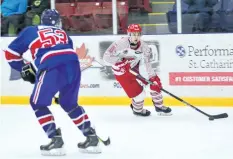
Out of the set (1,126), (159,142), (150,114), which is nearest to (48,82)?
(159,142)

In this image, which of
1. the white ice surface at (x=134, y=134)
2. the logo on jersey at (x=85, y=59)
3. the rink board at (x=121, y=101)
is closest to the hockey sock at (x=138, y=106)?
the white ice surface at (x=134, y=134)

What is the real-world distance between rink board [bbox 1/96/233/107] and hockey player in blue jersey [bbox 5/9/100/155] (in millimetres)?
2282

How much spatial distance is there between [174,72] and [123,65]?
89cm

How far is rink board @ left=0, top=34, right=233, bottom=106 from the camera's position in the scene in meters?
6.45

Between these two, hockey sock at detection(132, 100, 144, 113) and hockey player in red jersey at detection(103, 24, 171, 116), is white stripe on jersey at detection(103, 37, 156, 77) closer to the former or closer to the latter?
hockey player in red jersey at detection(103, 24, 171, 116)

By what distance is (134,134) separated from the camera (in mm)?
5180

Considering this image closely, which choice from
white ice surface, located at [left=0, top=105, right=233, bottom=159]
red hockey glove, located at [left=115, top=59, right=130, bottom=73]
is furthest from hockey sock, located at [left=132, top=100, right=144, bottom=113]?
red hockey glove, located at [left=115, top=59, right=130, bottom=73]

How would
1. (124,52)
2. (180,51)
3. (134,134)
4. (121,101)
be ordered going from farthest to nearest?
(121,101) → (180,51) → (124,52) → (134,134)

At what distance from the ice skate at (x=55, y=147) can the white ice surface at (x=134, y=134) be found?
7cm

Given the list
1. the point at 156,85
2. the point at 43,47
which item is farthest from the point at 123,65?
the point at 43,47

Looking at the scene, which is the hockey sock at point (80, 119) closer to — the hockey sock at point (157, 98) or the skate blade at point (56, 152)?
the skate blade at point (56, 152)

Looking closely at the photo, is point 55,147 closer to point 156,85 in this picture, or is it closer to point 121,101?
point 156,85

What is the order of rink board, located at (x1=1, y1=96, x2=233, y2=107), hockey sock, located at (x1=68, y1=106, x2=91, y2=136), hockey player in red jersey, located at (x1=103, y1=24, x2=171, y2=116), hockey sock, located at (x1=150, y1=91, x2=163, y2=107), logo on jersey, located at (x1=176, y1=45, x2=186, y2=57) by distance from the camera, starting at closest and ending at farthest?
hockey sock, located at (x1=68, y1=106, x2=91, y2=136) → hockey player in red jersey, located at (x1=103, y1=24, x2=171, y2=116) → hockey sock, located at (x1=150, y1=91, x2=163, y2=107) → rink board, located at (x1=1, y1=96, x2=233, y2=107) → logo on jersey, located at (x1=176, y1=45, x2=186, y2=57)

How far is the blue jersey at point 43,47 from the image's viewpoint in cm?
425
